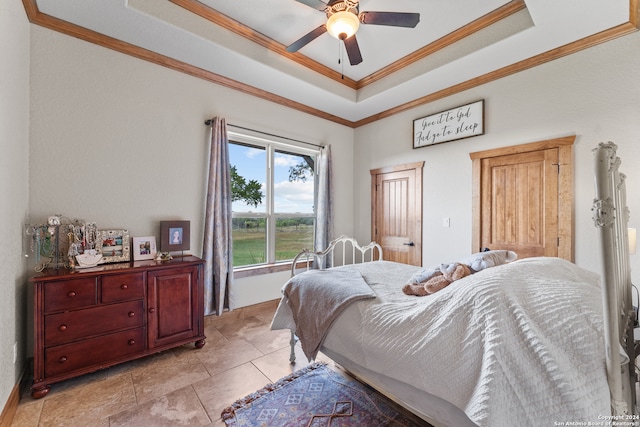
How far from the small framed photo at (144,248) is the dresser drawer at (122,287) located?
1.14ft

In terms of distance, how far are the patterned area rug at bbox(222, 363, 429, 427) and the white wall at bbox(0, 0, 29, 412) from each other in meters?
1.41

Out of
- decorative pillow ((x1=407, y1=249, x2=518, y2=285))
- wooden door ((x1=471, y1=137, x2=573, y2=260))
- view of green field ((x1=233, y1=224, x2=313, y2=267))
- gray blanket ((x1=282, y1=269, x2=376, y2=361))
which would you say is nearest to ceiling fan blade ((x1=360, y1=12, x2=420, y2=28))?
decorative pillow ((x1=407, y1=249, x2=518, y2=285))

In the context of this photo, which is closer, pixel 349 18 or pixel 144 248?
pixel 349 18

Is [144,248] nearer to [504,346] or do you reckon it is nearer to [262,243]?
[262,243]

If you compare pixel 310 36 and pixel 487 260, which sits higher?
pixel 310 36

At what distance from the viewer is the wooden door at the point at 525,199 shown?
2584 millimetres

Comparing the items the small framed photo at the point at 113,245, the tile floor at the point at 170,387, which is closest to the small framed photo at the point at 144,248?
the small framed photo at the point at 113,245

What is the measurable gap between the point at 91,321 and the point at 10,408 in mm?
575

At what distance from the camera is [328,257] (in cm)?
424

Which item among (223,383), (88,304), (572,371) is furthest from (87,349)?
(572,371)

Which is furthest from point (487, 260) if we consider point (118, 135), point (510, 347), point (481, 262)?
point (118, 135)

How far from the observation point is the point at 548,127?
8.81 feet

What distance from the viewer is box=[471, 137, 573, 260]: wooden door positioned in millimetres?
2584

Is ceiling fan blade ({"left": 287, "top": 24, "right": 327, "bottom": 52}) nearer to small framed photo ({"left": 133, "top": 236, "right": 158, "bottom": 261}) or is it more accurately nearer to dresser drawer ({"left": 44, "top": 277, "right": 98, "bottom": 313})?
small framed photo ({"left": 133, "top": 236, "right": 158, "bottom": 261})
